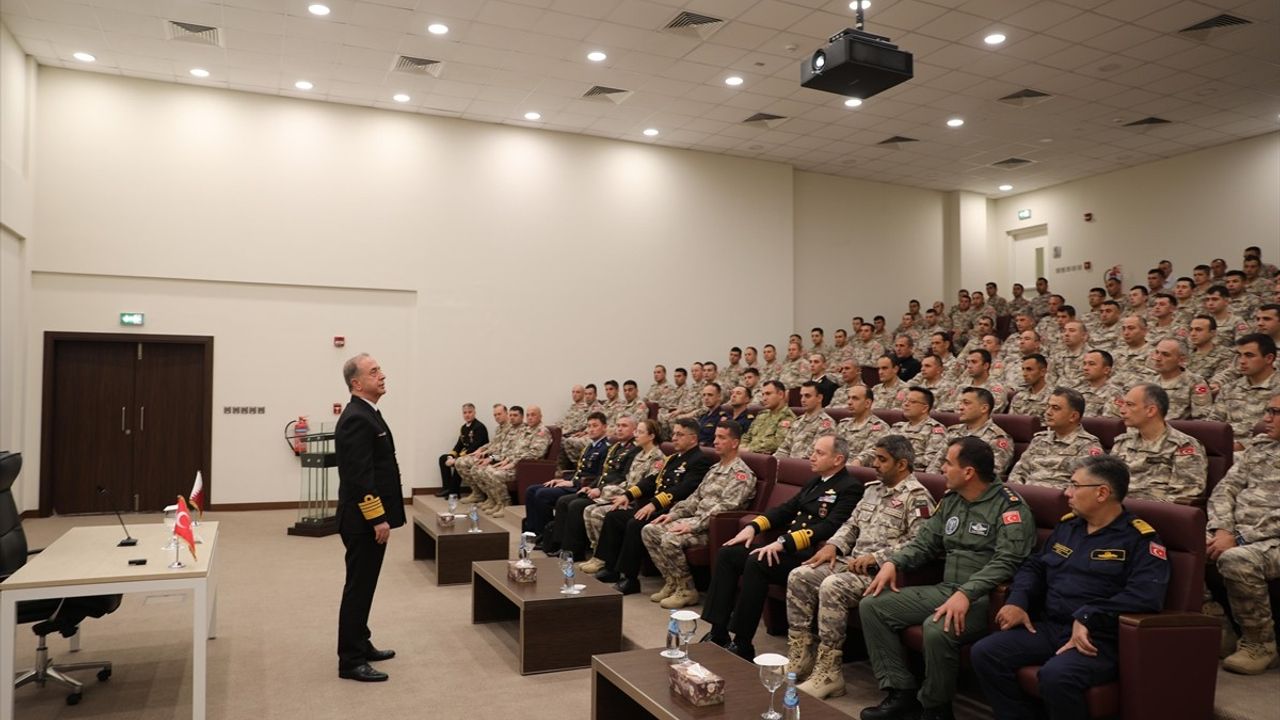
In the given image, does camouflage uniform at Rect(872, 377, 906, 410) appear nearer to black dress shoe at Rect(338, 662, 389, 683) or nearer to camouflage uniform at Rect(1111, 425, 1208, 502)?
camouflage uniform at Rect(1111, 425, 1208, 502)

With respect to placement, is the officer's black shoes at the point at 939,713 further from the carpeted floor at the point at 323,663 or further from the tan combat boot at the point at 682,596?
the tan combat boot at the point at 682,596

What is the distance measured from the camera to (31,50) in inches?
306

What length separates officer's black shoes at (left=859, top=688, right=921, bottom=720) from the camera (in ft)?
10.2

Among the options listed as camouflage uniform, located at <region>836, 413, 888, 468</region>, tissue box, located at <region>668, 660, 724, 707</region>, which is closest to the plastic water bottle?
tissue box, located at <region>668, 660, 724, 707</region>

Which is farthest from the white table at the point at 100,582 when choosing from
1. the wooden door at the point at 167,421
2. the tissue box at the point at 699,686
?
the wooden door at the point at 167,421

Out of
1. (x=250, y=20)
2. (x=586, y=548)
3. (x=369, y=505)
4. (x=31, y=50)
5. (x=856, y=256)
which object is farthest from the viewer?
(x=856, y=256)

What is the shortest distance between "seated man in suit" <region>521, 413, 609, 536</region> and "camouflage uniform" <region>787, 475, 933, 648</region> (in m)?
3.16

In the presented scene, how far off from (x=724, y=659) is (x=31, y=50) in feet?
28.9

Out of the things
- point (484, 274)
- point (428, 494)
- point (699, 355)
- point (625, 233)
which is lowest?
point (428, 494)

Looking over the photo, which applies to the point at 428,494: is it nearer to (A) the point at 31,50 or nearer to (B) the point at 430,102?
(B) the point at 430,102

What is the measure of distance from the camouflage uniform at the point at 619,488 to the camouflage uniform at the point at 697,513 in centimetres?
65

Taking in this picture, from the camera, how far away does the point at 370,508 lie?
377cm

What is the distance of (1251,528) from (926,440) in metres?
1.81

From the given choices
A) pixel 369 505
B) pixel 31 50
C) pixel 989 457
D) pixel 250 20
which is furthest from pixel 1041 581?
pixel 31 50
